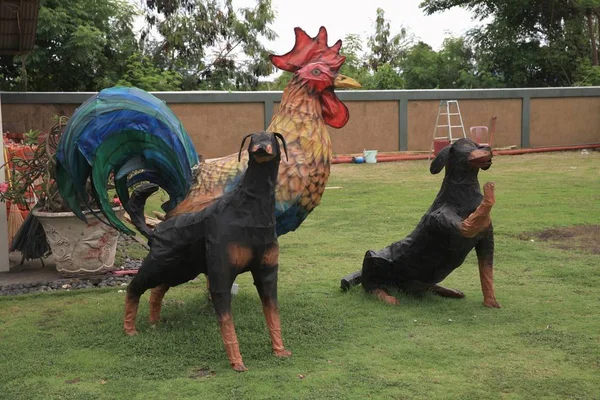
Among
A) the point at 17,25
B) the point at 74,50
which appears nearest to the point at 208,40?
the point at 74,50

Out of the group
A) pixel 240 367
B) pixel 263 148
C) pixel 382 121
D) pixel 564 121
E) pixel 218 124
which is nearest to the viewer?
pixel 263 148

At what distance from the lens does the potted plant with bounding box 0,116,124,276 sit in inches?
294

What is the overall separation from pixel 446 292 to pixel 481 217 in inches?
49.5

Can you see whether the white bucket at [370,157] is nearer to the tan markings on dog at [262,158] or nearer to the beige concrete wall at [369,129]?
the beige concrete wall at [369,129]

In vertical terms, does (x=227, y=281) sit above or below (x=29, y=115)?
below

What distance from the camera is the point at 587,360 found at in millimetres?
4898

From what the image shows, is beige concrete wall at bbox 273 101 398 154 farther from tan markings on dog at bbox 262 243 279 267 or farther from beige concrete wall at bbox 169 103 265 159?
tan markings on dog at bbox 262 243 279 267

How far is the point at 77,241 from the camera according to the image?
7.51 metres

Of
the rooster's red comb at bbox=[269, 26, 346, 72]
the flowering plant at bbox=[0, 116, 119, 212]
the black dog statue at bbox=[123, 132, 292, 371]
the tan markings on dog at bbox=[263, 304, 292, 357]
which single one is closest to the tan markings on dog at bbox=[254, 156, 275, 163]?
the black dog statue at bbox=[123, 132, 292, 371]

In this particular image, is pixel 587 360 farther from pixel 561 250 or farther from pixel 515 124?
pixel 515 124

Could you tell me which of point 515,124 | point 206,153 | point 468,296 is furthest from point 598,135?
point 468,296

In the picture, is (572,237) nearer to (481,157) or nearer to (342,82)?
(481,157)

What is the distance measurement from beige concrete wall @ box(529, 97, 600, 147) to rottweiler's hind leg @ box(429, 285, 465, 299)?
57.5 feet

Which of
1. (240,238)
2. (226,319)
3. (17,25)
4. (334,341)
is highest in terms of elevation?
(17,25)
